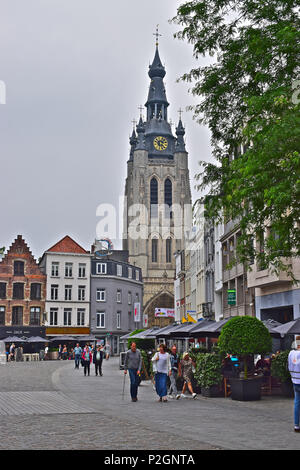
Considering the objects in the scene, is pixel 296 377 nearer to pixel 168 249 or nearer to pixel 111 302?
pixel 111 302

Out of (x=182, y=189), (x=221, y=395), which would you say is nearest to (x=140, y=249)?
(x=182, y=189)

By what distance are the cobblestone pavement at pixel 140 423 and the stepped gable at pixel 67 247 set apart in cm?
5133

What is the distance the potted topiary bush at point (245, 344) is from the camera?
16.3 meters

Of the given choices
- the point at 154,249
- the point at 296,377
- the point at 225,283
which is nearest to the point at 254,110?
the point at 296,377

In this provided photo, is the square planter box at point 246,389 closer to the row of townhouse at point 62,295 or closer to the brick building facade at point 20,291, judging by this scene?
the row of townhouse at point 62,295

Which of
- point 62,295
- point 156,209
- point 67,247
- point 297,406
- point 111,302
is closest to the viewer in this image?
point 297,406

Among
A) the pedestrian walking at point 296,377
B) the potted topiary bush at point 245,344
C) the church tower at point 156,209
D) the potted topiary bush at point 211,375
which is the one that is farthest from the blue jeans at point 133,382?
the church tower at point 156,209

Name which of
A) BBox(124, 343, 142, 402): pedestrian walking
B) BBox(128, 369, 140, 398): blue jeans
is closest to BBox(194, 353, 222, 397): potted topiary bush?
BBox(124, 343, 142, 402): pedestrian walking

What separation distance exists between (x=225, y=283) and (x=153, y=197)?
69.0m

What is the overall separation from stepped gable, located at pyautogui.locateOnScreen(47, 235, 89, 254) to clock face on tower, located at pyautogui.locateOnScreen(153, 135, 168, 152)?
4789 cm

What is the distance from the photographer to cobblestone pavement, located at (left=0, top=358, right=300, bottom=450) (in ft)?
28.6

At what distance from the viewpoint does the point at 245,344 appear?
1636 cm

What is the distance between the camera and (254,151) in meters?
11.1
